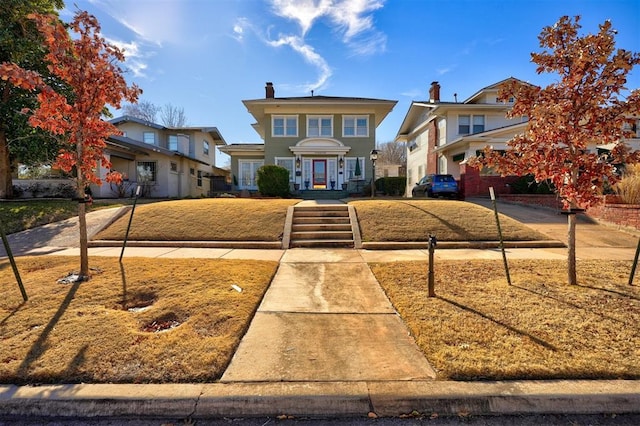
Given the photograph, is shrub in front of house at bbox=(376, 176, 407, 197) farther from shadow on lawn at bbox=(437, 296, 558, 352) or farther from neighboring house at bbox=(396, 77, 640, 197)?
shadow on lawn at bbox=(437, 296, 558, 352)

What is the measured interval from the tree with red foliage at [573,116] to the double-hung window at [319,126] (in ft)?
57.7

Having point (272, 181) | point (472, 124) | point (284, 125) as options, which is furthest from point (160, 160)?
point (472, 124)

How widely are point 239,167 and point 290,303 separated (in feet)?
68.9

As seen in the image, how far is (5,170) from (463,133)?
27.8 metres

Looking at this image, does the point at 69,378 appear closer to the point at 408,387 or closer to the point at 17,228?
the point at 408,387

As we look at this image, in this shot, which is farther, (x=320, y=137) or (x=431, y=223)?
(x=320, y=137)

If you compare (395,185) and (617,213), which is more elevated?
(395,185)

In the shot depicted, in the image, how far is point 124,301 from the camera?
13.8 ft

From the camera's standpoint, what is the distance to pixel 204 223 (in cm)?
967

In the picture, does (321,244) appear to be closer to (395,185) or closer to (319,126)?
(395,185)

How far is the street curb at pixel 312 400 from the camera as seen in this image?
231 centimetres

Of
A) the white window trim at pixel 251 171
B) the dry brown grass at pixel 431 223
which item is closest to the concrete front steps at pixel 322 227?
the dry brown grass at pixel 431 223

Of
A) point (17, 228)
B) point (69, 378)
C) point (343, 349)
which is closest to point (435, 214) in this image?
point (343, 349)

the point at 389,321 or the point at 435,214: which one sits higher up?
the point at 435,214
